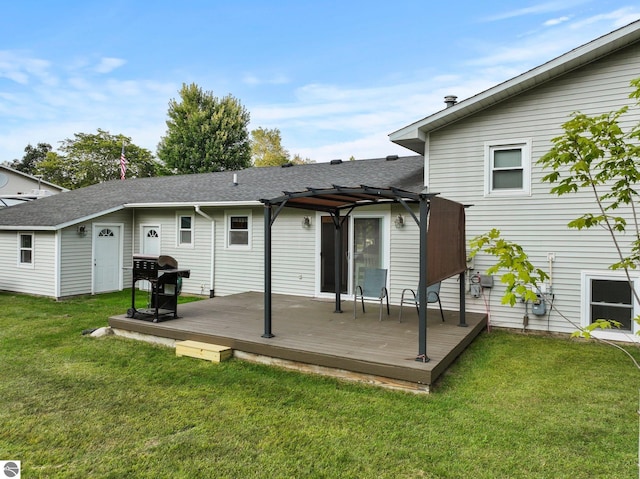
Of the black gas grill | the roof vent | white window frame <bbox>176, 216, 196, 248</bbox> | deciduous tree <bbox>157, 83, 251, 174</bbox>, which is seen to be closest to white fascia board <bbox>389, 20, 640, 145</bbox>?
the roof vent

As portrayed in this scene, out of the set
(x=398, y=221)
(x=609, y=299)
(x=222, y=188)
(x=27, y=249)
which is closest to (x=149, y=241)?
(x=222, y=188)

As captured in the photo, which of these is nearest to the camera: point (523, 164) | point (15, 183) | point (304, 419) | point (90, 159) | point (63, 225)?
point (304, 419)

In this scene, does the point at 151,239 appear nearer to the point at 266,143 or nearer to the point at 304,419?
the point at 304,419

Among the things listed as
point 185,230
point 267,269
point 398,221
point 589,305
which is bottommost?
point 589,305

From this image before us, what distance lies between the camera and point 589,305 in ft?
19.7

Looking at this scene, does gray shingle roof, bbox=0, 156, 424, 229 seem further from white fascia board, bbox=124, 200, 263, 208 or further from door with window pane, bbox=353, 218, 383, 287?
door with window pane, bbox=353, 218, 383, 287

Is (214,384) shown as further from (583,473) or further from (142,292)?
A: (142,292)

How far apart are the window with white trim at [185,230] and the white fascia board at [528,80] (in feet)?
18.9

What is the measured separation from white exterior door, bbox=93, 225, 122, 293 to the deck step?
20.4 ft

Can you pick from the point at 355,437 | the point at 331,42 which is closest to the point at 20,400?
the point at 355,437

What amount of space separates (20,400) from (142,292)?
6884 millimetres

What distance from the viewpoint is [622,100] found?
576cm
